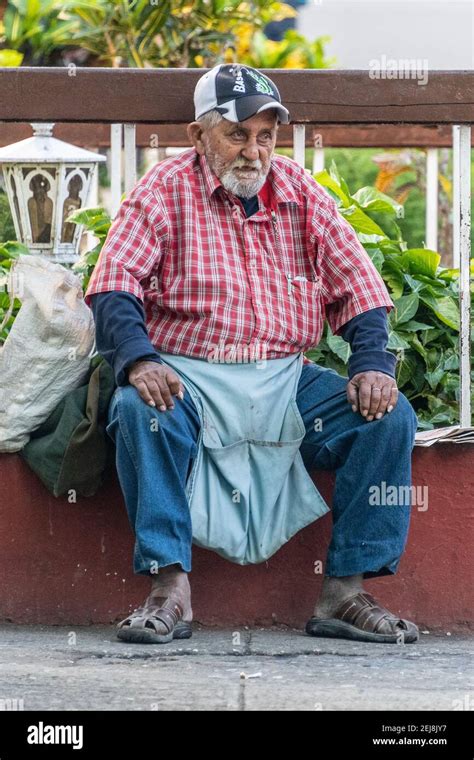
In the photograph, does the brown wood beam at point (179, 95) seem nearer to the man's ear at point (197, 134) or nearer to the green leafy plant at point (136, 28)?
the man's ear at point (197, 134)

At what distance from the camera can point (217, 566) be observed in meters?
3.61

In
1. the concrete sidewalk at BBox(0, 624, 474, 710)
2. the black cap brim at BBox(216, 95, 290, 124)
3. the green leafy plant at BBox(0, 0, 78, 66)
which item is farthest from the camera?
the green leafy plant at BBox(0, 0, 78, 66)

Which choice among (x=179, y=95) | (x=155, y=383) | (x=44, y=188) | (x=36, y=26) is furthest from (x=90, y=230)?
(x=36, y=26)

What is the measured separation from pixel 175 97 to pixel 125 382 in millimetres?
852

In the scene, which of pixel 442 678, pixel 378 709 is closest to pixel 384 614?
pixel 442 678

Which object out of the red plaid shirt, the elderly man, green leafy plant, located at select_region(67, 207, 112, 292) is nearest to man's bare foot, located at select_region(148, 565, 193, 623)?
the elderly man

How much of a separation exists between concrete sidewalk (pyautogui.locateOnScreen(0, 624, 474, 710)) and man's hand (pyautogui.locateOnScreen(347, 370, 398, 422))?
58 centimetres

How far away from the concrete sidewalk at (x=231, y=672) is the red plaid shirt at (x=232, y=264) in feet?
2.46

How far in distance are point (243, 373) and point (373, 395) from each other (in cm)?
35

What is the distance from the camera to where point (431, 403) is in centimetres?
390

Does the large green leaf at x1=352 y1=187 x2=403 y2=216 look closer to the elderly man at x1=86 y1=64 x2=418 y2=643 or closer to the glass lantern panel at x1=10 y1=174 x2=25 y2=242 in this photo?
the elderly man at x1=86 y1=64 x2=418 y2=643

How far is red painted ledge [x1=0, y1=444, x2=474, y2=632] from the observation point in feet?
11.8

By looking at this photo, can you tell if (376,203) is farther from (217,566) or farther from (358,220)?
(217,566)
